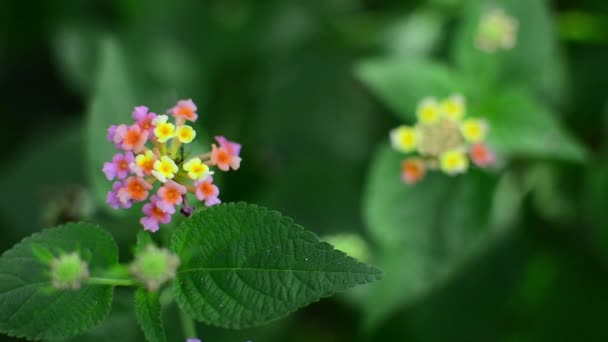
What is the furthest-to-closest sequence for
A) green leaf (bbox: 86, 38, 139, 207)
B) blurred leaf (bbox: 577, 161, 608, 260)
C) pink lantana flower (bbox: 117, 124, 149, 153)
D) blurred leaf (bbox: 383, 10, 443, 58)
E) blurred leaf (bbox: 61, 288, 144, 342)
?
blurred leaf (bbox: 383, 10, 443, 58) → blurred leaf (bbox: 577, 161, 608, 260) → blurred leaf (bbox: 61, 288, 144, 342) → green leaf (bbox: 86, 38, 139, 207) → pink lantana flower (bbox: 117, 124, 149, 153)

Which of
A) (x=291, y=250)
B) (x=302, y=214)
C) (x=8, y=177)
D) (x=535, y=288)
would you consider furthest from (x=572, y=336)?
(x=8, y=177)

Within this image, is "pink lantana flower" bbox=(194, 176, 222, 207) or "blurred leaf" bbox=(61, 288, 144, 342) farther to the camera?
"blurred leaf" bbox=(61, 288, 144, 342)

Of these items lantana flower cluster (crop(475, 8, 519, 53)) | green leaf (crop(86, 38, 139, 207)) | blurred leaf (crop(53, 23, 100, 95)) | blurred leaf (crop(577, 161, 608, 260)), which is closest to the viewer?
green leaf (crop(86, 38, 139, 207))

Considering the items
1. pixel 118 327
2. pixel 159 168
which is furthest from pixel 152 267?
pixel 118 327

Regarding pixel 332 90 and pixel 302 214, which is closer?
pixel 302 214

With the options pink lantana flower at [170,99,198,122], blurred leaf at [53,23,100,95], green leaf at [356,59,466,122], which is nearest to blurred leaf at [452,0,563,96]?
green leaf at [356,59,466,122]

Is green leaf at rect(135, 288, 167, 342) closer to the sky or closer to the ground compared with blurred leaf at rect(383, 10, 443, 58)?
closer to the ground

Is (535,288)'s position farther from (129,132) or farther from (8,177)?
(8,177)

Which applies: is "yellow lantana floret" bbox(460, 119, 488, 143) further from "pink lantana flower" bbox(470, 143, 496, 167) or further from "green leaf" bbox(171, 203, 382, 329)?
"green leaf" bbox(171, 203, 382, 329)
